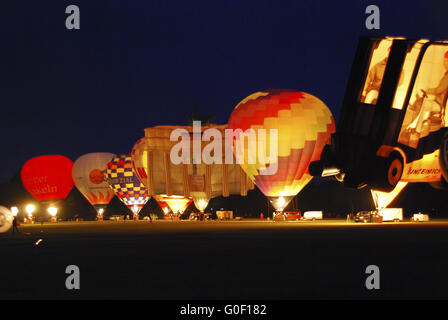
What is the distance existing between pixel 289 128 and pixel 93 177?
34800 millimetres

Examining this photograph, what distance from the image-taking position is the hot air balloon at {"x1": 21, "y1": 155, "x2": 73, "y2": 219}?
77.8 metres

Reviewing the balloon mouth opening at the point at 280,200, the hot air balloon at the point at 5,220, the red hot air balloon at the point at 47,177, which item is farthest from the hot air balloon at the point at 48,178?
the hot air balloon at the point at 5,220

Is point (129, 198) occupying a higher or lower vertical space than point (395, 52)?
lower

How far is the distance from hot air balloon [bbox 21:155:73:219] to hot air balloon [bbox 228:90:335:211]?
112 ft

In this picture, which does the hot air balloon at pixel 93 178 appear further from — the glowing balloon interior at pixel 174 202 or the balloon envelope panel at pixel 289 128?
the balloon envelope panel at pixel 289 128

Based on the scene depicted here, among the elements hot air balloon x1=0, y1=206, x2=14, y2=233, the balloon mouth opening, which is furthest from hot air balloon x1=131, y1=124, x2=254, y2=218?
hot air balloon x1=0, y1=206, x2=14, y2=233

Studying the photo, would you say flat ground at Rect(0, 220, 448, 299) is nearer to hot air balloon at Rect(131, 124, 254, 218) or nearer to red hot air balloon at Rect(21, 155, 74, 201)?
hot air balloon at Rect(131, 124, 254, 218)

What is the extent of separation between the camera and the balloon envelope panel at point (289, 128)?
49.1m

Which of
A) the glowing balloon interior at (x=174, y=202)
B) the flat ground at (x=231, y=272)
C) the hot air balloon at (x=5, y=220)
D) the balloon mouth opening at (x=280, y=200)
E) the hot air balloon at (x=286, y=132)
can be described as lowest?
the glowing balloon interior at (x=174, y=202)

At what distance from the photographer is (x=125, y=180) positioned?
74.0 meters

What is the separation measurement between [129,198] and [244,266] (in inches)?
2469
